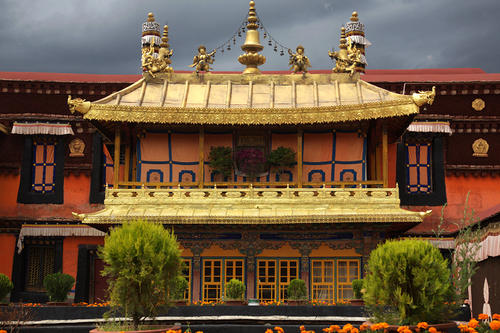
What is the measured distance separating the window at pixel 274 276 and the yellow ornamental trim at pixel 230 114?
5.21 m

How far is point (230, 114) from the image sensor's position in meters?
24.2

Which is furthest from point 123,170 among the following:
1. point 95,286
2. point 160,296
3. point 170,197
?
point 160,296

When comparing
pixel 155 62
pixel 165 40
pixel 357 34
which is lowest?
pixel 155 62

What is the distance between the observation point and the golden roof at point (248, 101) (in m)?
23.8

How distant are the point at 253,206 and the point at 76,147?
443 inches

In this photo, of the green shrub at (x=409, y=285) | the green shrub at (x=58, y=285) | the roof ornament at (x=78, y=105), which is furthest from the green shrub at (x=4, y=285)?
the green shrub at (x=409, y=285)

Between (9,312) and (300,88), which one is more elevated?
(300,88)

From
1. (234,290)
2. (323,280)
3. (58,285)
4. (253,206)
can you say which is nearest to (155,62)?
(253,206)

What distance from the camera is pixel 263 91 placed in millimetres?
26188

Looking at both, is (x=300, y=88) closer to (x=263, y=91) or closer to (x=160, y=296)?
(x=263, y=91)

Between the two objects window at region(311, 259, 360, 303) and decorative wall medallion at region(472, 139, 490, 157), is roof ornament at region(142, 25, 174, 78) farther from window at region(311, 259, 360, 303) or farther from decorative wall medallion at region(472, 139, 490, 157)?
decorative wall medallion at region(472, 139, 490, 157)

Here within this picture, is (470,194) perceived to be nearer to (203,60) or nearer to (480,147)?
(480,147)

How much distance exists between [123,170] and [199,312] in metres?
10.4

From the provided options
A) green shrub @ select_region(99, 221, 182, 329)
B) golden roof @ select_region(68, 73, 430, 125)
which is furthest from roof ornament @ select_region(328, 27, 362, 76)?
green shrub @ select_region(99, 221, 182, 329)
